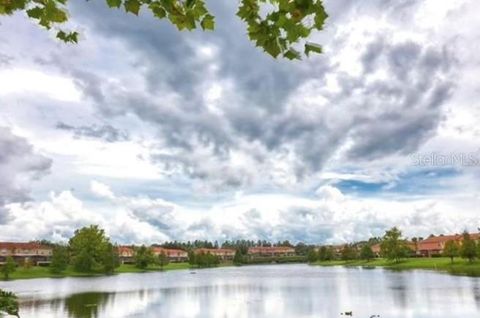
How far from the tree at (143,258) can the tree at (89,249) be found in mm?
24649

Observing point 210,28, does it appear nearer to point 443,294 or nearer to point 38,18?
point 38,18

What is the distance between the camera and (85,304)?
48.2 m

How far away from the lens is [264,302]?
47.7 m

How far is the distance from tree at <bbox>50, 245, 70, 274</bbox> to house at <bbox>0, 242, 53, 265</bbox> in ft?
186

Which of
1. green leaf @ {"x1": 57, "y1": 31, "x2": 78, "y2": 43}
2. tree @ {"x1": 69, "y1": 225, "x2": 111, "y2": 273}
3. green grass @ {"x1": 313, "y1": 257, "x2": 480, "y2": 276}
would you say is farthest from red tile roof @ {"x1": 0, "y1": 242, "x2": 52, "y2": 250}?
green leaf @ {"x1": 57, "y1": 31, "x2": 78, "y2": 43}

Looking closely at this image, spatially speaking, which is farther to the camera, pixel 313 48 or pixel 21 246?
pixel 21 246

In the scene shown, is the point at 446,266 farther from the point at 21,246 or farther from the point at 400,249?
the point at 21,246

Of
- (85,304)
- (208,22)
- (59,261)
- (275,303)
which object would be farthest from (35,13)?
(59,261)

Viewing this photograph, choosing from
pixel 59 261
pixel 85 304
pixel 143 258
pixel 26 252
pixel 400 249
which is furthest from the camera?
pixel 26 252

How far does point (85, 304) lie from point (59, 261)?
75620 millimetres

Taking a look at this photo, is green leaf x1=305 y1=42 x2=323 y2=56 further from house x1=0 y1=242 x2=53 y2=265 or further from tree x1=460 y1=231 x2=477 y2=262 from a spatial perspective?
house x1=0 y1=242 x2=53 y2=265

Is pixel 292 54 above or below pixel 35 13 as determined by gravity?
below

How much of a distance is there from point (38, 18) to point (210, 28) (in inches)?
64.3

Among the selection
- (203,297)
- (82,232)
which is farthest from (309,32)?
(82,232)
